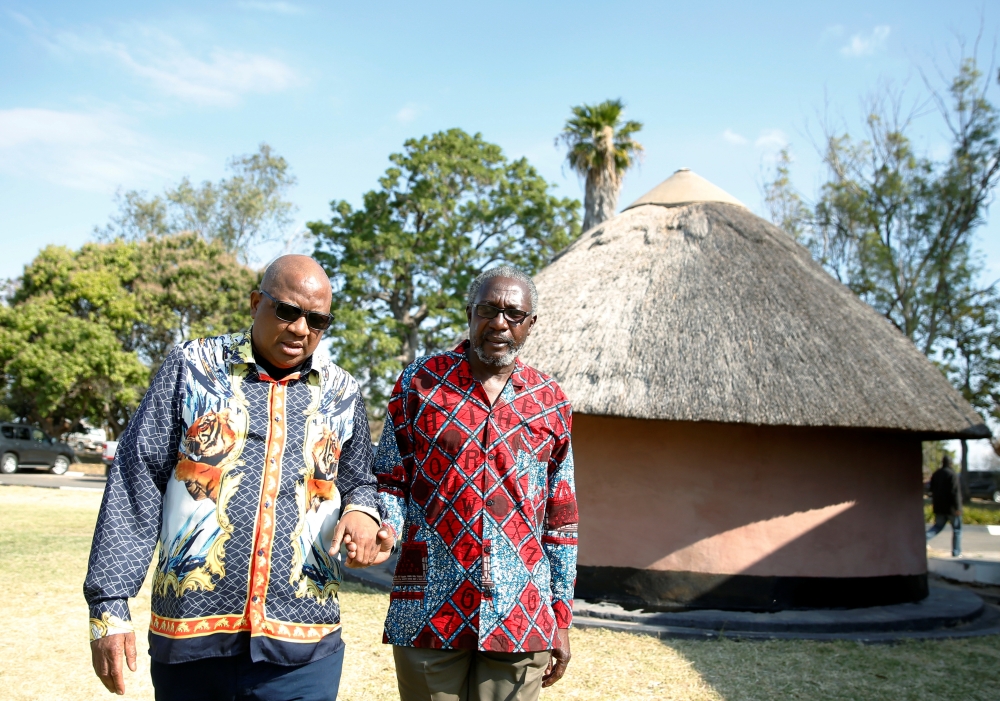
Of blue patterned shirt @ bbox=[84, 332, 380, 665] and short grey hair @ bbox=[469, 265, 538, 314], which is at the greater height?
short grey hair @ bbox=[469, 265, 538, 314]

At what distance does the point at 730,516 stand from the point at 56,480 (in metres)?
17.8

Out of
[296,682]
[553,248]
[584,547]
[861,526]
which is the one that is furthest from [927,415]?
[553,248]

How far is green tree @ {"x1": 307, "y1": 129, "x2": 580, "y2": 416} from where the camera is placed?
72.8 feet

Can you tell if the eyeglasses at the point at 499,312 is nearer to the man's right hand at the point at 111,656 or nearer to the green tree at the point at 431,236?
the man's right hand at the point at 111,656

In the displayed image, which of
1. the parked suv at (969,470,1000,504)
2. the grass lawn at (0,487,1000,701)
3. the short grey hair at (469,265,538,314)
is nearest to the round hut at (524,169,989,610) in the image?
the grass lawn at (0,487,1000,701)

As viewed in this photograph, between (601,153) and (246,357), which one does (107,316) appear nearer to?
(601,153)

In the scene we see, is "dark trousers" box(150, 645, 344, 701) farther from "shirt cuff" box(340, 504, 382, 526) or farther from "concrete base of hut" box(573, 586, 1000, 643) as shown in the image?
"concrete base of hut" box(573, 586, 1000, 643)

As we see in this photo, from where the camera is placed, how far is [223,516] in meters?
2.08

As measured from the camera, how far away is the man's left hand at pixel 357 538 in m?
2.15

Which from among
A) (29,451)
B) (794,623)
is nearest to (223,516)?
(794,623)

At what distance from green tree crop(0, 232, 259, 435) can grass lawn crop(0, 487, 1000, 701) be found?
1622 centimetres

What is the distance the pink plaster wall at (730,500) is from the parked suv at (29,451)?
60.2ft

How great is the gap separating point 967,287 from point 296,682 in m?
25.3

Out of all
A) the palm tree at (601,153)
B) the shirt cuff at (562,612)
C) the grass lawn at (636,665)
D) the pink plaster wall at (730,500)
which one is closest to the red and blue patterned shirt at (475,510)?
the shirt cuff at (562,612)
